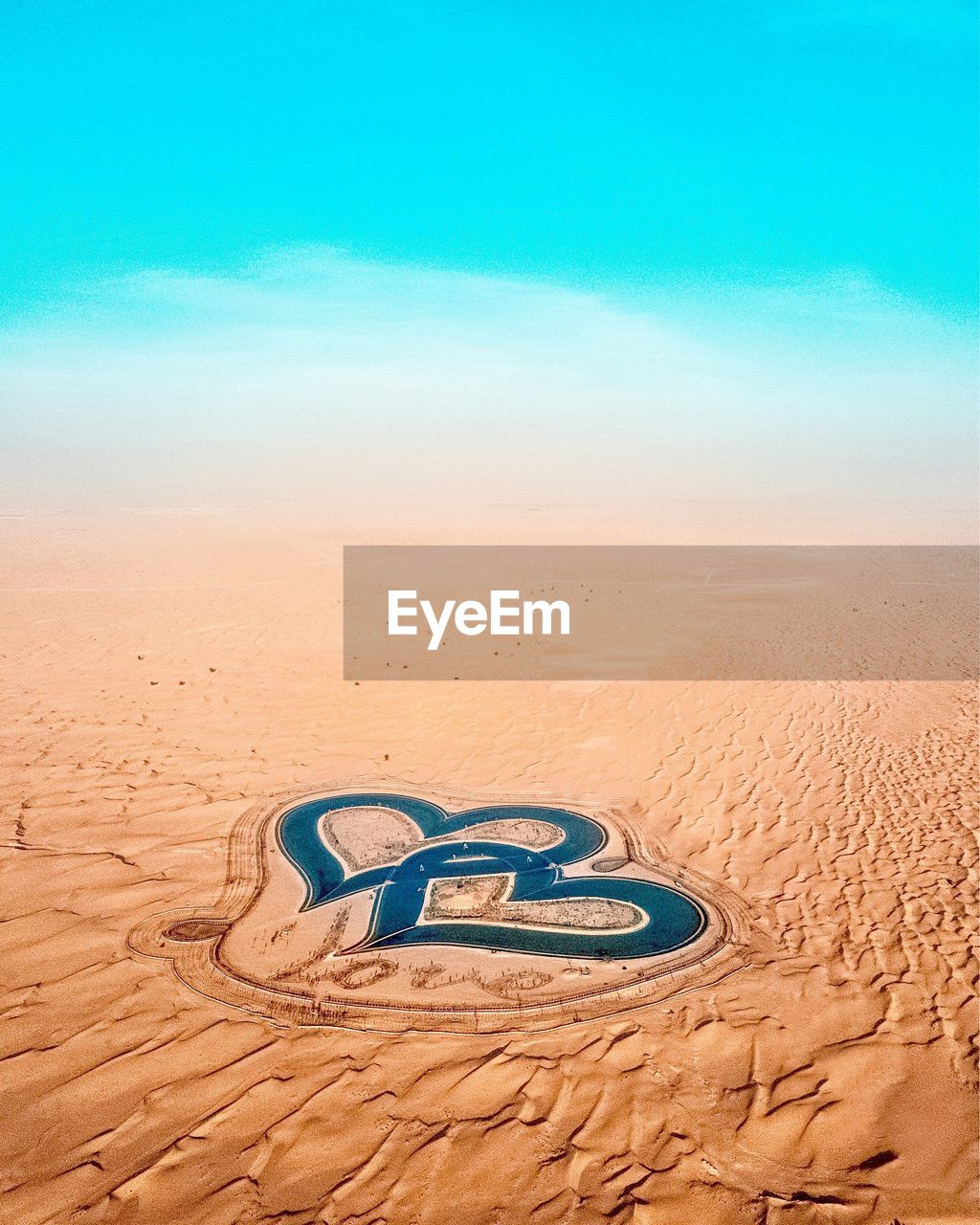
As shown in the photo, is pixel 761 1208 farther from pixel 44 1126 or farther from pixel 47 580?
pixel 47 580

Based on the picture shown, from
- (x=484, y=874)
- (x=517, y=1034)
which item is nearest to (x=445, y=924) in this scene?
(x=484, y=874)

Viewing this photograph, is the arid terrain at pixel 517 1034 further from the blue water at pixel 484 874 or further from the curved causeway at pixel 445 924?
the blue water at pixel 484 874

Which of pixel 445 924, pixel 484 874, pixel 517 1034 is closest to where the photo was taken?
pixel 517 1034

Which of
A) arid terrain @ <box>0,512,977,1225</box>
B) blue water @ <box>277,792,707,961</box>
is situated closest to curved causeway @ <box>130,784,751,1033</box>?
blue water @ <box>277,792,707,961</box>

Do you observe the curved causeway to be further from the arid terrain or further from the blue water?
the arid terrain

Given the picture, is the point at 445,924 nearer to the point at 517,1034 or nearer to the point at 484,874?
the point at 484,874
